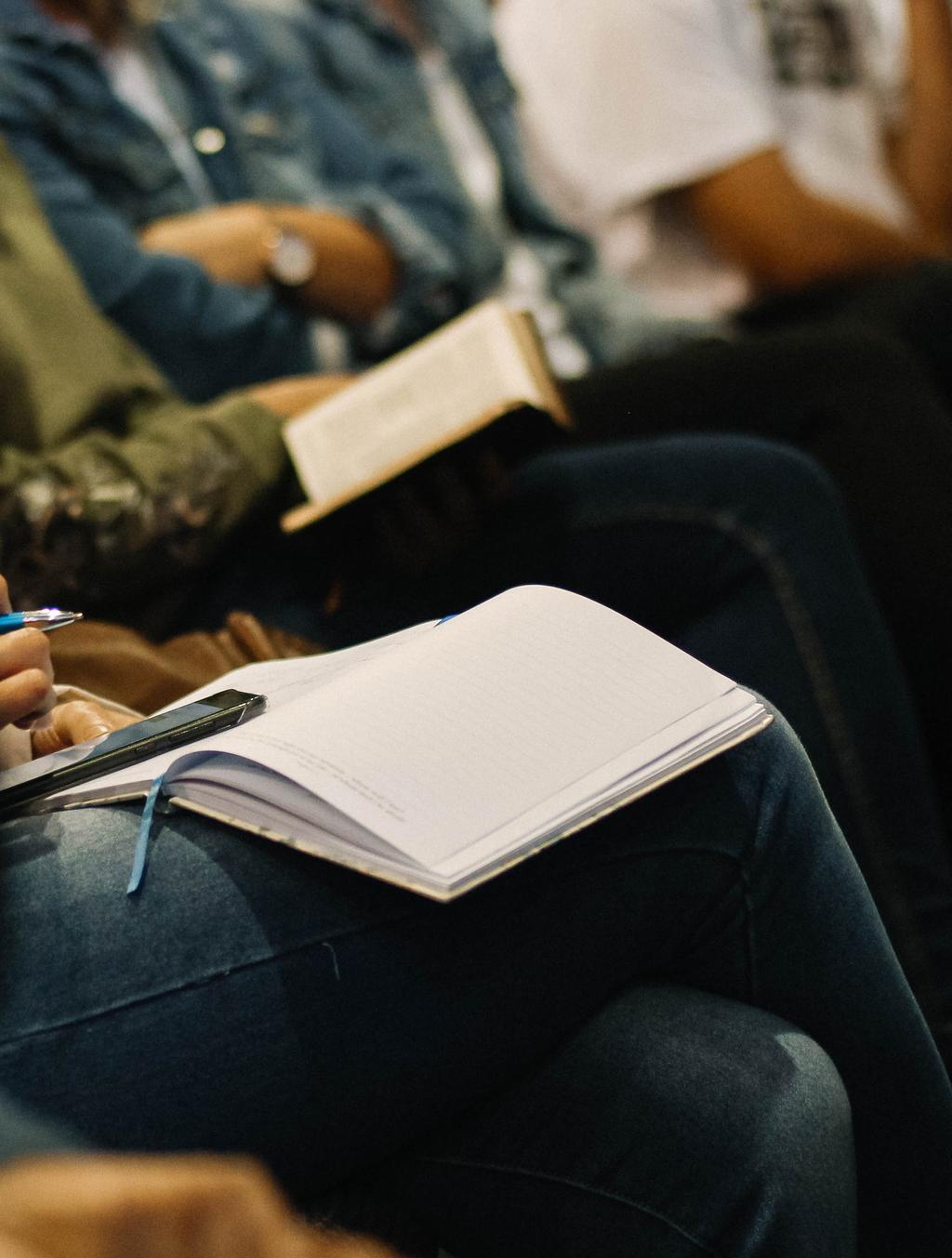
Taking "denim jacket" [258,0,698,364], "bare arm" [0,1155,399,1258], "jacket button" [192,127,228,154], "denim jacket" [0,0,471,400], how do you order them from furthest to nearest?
"denim jacket" [258,0,698,364] < "jacket button" [192,127,228,154] < "denim jacket" [0,0,471,400] < "bare arm" [0,1155,399,1258]

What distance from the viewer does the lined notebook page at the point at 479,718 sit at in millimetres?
471

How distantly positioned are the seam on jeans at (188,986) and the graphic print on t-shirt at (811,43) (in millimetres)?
1644

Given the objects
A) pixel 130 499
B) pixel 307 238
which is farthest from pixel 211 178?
pixel 130 499

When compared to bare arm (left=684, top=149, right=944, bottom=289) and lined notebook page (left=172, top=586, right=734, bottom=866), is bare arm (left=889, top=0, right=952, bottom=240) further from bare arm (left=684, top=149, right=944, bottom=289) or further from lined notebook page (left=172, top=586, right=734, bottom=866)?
lined notebook page (left=172, top=586, right=734, bottom=866)

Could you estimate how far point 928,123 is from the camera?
6.43ft

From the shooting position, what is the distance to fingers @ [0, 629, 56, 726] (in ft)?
1.75

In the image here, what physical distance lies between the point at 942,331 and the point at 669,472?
56 centimetres

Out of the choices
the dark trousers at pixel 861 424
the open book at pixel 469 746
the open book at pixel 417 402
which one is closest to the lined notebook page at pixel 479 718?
the open book at pixel 469 746

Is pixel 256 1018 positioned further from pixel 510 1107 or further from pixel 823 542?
pixel 823 542

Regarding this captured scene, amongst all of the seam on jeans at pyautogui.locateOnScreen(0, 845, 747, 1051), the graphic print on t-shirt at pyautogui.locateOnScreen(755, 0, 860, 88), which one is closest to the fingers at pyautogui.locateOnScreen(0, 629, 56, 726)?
the seam on jeans at pyautogui.locateOnScreen(0, 845, 747, 1051)

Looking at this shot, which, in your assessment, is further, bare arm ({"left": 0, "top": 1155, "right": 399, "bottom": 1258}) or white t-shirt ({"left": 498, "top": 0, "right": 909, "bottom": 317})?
white t-shirt ({"left": 498, "top": 0, "right": 909, "bottom": 317})

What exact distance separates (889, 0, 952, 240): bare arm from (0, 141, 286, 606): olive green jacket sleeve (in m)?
1.39

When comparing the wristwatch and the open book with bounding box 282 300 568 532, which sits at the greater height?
the wristwatch

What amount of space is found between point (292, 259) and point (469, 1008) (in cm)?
112
